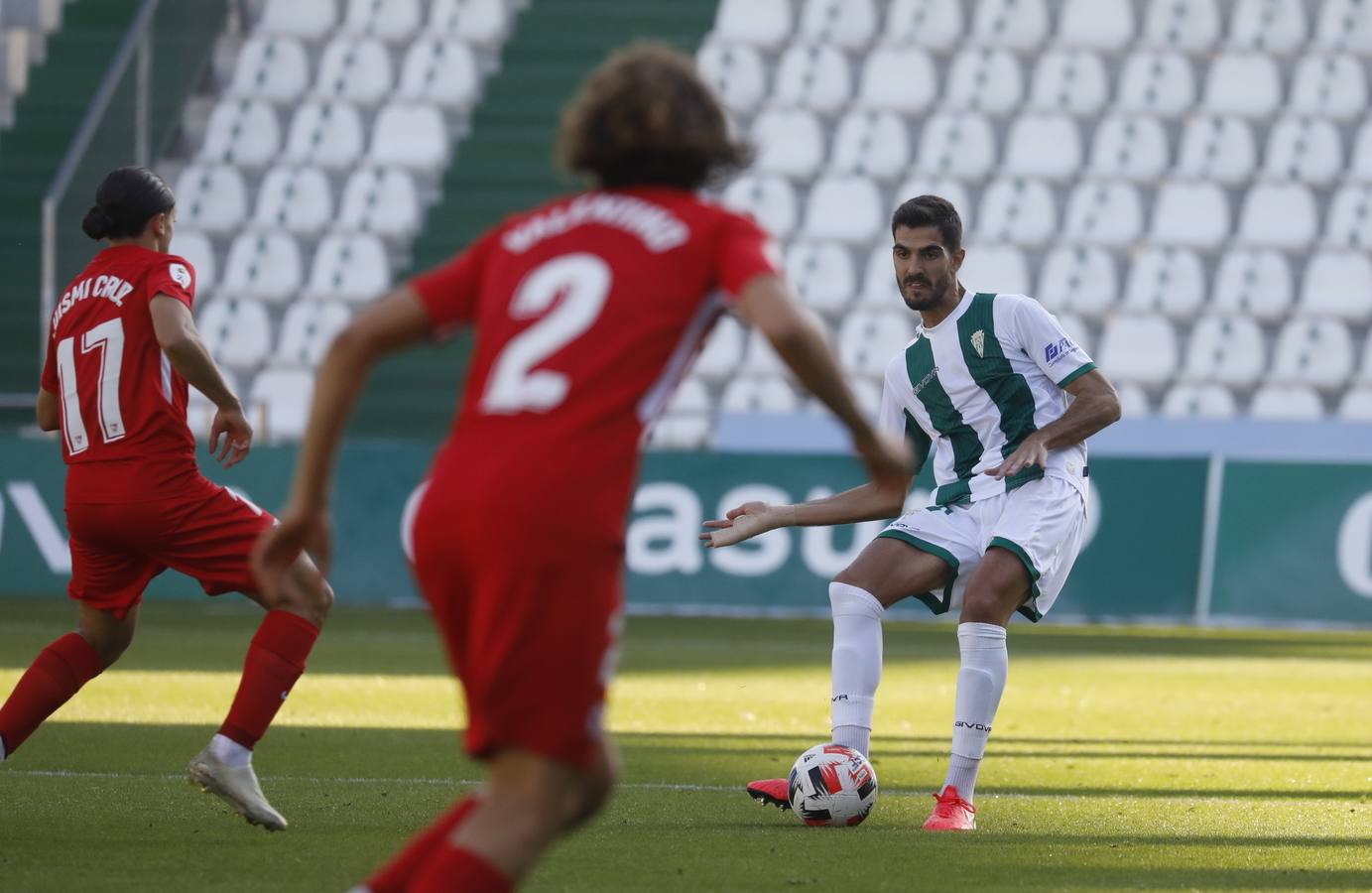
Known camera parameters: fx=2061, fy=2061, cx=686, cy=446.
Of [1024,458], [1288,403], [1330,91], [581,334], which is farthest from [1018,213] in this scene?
[581,334]

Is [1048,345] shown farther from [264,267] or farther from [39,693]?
[264,267]

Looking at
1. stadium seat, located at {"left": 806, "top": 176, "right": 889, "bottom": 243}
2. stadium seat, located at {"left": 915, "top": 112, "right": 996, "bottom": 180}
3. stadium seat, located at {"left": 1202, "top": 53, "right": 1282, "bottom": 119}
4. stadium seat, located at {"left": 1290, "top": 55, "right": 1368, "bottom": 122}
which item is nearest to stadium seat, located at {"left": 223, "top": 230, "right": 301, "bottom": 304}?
stadium seat, located at {"left": 806, "top": 176, "right": 889, "bottom": 243}

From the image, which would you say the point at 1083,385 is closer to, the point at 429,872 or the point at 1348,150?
the point at 429,872

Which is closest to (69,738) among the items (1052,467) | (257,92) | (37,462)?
(1052,467)

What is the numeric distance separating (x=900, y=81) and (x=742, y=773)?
50.5ft

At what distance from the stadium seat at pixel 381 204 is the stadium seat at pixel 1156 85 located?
7.52 meters

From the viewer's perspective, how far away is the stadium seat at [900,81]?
72.0 ft

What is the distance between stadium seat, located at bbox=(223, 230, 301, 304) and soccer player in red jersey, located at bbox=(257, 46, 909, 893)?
18.0 metres

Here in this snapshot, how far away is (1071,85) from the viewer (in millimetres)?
21766

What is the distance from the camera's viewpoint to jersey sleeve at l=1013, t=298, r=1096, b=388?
6.73m

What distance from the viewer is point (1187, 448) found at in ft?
56.5

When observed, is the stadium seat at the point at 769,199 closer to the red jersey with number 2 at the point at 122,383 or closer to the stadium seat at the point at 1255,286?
the stadium seat at the point at 1255,286

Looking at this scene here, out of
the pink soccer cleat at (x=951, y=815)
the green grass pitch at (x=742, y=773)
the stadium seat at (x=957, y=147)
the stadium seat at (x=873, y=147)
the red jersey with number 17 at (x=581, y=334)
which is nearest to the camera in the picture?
the red jersey with number 17 at (x=581, y=334)

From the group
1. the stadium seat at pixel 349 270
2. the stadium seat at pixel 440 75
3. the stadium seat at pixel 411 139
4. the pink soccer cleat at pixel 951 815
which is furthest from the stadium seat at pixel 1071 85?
the pink soccer cleat at pixel 951 815
